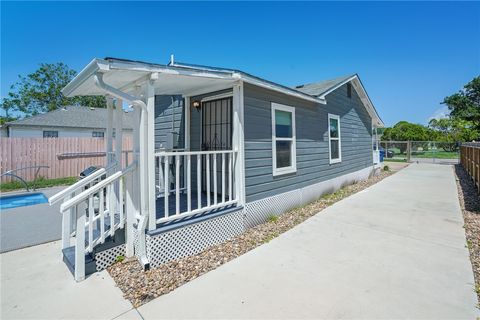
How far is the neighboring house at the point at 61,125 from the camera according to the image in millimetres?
13891

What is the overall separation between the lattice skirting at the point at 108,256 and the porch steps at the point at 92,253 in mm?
41

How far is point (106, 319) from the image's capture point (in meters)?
2.23

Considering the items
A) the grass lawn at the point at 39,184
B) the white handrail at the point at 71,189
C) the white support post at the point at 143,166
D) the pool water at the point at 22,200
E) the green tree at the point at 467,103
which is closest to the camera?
the white handrail at the point at 71,189

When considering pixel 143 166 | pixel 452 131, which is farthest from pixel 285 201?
pixel 452 131

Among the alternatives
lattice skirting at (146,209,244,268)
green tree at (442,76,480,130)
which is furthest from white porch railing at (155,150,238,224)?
green tree at (442,76,480,130)

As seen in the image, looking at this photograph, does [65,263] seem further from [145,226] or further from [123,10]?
[123,10]

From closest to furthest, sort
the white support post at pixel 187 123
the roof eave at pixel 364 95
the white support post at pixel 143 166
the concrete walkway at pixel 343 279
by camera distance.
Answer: the concrete walkway at pixel 343 279 < the white support post at pixel 143 166 < the white support post at pixel 187 123 < the roof eave at pixel 364 95

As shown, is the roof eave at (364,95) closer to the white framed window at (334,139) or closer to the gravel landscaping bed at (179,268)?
the white framed window at (334,139)

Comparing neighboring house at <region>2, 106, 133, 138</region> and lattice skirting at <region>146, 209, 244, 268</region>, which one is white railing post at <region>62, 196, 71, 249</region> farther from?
neighboring house at <region>2, 106, 133, 138</region>

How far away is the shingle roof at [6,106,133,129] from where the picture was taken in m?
14.1

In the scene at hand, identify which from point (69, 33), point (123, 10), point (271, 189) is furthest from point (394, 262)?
point (69, 33)

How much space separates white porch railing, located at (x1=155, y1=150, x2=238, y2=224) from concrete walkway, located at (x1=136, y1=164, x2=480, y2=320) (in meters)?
1.07

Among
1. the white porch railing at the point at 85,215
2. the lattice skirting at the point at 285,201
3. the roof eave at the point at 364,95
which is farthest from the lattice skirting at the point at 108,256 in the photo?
the roof eave at the point at 364,95

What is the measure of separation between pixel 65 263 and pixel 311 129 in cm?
609
